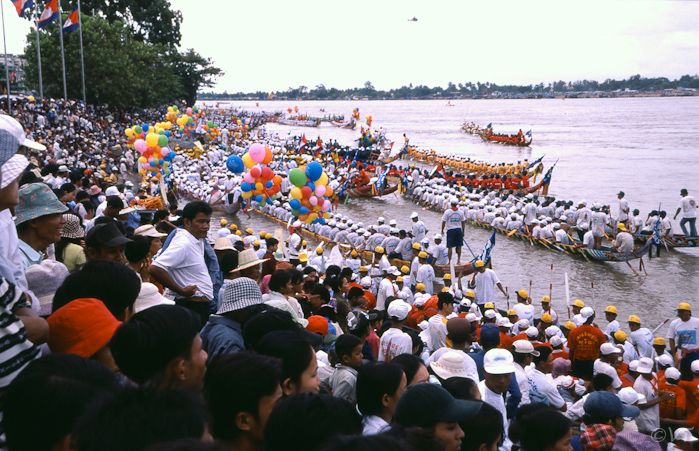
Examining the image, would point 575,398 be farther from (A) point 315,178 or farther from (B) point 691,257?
(B) point 691,257

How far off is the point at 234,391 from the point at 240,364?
10cm

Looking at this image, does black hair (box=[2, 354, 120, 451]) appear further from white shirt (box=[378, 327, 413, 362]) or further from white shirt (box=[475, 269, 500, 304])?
white shirt (box=[475, 269, 500, 304])

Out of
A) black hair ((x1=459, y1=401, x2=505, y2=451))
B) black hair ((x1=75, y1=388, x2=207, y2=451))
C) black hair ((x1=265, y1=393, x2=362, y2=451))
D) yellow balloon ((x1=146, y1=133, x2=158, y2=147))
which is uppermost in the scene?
yellow balloon ((x1=146, y1=133, x2=158, y2=147))

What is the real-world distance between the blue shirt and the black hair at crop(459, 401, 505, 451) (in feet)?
3.78

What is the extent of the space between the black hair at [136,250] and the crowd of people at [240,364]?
0.01m

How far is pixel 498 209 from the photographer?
624 inches

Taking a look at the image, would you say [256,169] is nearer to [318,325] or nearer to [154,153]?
[154,153]

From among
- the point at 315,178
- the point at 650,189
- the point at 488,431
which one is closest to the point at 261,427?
the point at 488,431

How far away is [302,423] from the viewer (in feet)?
5.96

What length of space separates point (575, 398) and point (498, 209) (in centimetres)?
1105

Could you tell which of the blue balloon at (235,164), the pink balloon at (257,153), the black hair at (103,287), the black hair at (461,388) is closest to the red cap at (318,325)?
the black hair at (461,388)

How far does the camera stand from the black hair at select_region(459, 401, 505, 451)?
250 cm

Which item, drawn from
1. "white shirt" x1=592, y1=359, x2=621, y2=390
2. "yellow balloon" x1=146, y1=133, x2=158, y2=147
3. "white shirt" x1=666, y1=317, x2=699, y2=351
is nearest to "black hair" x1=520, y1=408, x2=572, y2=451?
"white shirt" x1=592, y1=359, x2=621, y2=390

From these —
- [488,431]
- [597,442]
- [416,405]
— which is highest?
[416,405]
